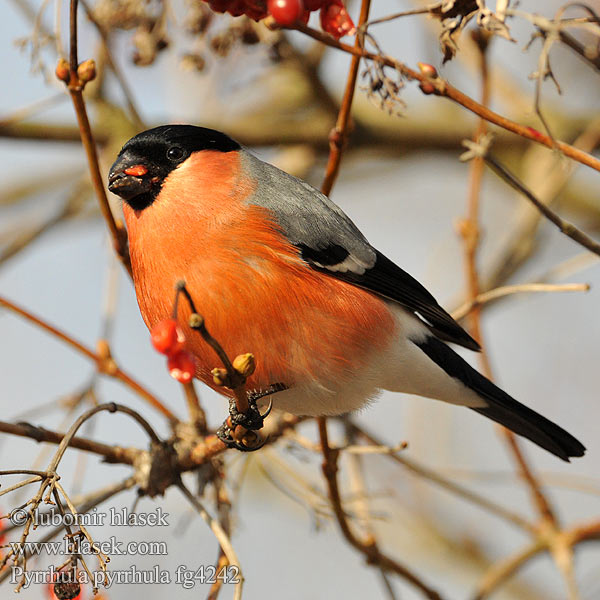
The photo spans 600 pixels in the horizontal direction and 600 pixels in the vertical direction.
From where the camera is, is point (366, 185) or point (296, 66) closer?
point (296, 66)

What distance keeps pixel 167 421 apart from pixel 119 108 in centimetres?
174

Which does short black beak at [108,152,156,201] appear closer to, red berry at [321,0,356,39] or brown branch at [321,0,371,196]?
brown branch at [321,0,371,196]

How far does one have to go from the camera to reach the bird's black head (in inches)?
82.4

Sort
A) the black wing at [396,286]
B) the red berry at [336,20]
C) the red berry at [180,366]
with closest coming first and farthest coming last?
the red berry at [180,366]
the red berry at [336,20]
the black wing at [396,286]

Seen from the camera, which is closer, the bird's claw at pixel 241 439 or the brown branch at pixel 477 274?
the bird's claw at pixel 241 439

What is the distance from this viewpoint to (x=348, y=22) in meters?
1.62

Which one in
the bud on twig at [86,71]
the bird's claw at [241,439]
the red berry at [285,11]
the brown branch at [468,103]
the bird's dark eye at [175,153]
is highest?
the bird's dark eye at [175,153]

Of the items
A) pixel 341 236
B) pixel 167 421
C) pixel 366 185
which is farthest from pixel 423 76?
pixel 366 185

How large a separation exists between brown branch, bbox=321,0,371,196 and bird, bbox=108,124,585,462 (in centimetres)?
18

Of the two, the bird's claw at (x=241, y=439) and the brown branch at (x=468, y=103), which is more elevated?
the brown branch at (x=468, y=103)

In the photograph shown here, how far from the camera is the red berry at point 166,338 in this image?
1.33 metres

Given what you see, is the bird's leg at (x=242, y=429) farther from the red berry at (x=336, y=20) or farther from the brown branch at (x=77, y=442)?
the red berry at (x=336, y=20)

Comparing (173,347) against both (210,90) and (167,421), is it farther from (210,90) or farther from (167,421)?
(210,90)

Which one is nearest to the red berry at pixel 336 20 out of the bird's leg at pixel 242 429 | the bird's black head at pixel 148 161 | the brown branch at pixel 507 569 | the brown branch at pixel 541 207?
the brown branch at pixel 541 207
